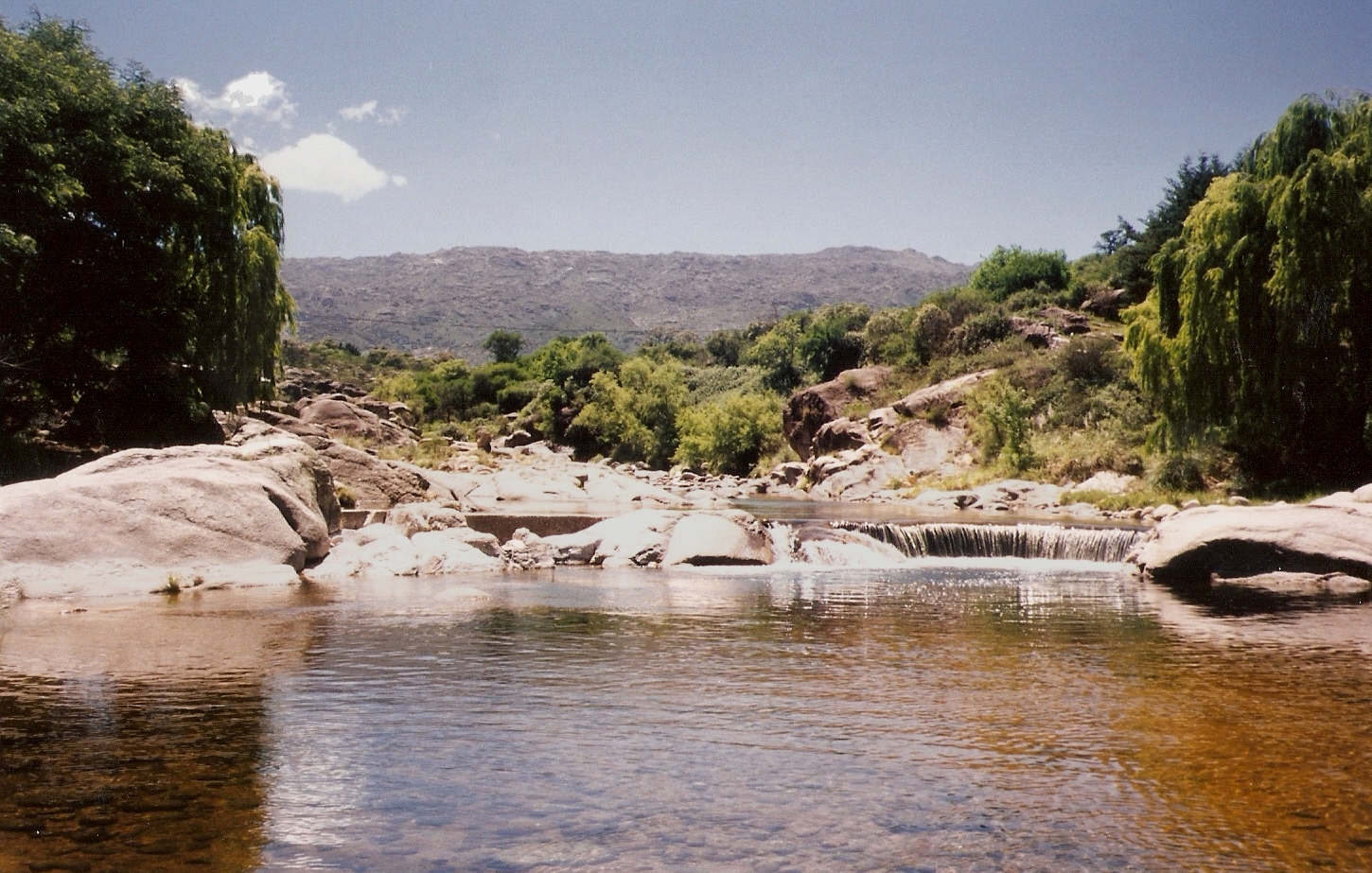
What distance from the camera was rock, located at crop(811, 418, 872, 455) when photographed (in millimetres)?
56062

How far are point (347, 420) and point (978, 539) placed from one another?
3735 cm

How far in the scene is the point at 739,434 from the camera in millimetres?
68875

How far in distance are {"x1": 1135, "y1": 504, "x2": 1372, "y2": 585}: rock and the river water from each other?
15.7 ft

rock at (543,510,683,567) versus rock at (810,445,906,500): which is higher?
rock at (810,445,906,500)

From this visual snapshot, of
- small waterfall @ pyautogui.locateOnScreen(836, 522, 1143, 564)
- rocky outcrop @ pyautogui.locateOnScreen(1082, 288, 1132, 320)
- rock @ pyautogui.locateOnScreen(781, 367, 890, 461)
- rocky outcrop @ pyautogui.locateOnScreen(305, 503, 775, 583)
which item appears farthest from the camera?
rock @ pyautogui.locateOnScreen(781, 367, 890, 461)

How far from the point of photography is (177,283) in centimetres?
2705

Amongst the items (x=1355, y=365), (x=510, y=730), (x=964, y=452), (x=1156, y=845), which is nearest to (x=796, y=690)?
(x=510, y=730)

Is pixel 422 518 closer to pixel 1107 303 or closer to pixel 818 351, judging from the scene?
pixel 1107 303

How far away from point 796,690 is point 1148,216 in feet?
188

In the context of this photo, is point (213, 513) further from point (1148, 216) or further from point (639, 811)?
point (1148, 216)

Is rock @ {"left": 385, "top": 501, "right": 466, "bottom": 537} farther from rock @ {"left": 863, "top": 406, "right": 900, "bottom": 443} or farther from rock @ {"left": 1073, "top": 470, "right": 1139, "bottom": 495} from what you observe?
rock @ {"left": 863, "top": 406, "right": 900, "bottom": 443}

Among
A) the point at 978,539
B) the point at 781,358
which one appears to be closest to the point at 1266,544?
the point at 978,539

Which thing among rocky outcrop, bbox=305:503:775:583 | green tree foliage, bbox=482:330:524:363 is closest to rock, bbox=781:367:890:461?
rocky outcrop, bbox=305:503:775:583

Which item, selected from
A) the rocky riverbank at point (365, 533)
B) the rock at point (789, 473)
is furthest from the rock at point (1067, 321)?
the rocky riverbank at point (365, 533)
